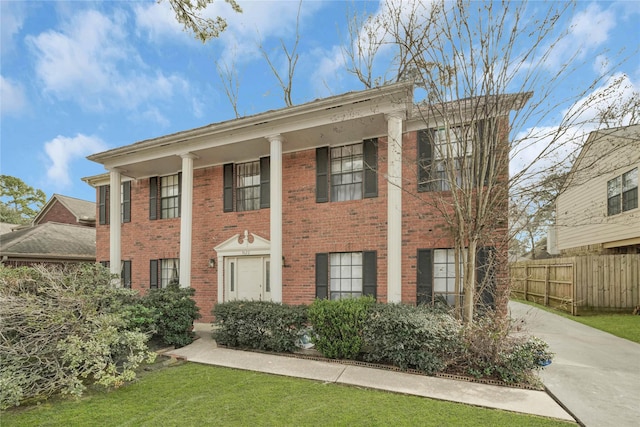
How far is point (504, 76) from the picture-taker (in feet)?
18.2

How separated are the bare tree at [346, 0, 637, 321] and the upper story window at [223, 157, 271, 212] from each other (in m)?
5.44

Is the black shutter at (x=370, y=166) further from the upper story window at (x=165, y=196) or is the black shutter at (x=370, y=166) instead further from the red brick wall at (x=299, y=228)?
the upper story window at (x=165, y=196)

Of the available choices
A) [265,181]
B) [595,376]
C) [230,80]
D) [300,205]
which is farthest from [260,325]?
[230,80]

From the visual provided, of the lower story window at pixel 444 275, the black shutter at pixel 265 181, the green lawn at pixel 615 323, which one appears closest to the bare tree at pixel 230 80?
the black shutter at pixel 265 181

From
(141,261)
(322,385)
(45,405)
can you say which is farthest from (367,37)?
(141,261)

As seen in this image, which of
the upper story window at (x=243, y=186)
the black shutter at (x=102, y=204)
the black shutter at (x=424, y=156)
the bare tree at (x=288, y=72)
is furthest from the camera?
the bare tree at (x=288, y=72)

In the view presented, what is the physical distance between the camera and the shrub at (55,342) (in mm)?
4430

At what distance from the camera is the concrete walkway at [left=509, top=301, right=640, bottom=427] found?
156 inches

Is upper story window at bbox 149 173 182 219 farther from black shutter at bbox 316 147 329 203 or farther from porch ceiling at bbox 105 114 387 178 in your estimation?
black shutter at bbox 316 147 329 203

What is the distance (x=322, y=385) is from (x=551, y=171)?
5.45m

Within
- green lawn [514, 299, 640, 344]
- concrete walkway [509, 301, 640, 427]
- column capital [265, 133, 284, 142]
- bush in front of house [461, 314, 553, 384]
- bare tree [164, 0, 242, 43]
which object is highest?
bare tree [164, 0, 242, 43]

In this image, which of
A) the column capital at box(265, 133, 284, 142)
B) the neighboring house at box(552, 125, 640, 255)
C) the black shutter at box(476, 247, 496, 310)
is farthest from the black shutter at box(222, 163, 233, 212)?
the neighboring house at box(552, 125, 640, 255)

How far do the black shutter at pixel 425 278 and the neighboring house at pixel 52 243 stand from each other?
50.4ft

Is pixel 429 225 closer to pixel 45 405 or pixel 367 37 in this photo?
pixel 367 37
